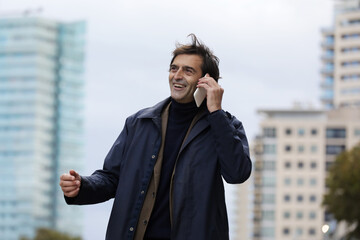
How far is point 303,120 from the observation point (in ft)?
561

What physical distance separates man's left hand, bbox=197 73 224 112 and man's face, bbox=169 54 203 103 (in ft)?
0.25

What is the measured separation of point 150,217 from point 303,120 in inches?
6514

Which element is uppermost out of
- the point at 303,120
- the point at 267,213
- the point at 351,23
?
the point at 351,23

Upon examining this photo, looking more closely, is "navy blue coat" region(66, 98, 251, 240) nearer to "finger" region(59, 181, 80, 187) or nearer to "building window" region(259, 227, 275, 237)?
"finger" region(59, 181, 80, 187)

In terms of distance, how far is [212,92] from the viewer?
689 cm

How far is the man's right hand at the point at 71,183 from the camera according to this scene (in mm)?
6688

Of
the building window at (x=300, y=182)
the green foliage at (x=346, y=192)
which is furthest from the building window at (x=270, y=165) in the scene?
the green foliage at (x=346, y=192)

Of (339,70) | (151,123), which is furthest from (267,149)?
(151,123)

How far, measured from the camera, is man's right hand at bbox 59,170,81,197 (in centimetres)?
669

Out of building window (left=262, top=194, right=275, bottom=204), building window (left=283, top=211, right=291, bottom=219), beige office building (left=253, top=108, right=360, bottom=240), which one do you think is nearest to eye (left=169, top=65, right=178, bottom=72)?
beige office building (left=253, top=108, right=360, bottom=240)

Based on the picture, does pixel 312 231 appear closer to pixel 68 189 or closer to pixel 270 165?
pixel 270 165

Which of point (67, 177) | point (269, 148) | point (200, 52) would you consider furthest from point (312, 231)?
point (67, 177)

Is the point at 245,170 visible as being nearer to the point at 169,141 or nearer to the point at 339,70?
the point at 169,141

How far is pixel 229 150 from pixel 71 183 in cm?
94
